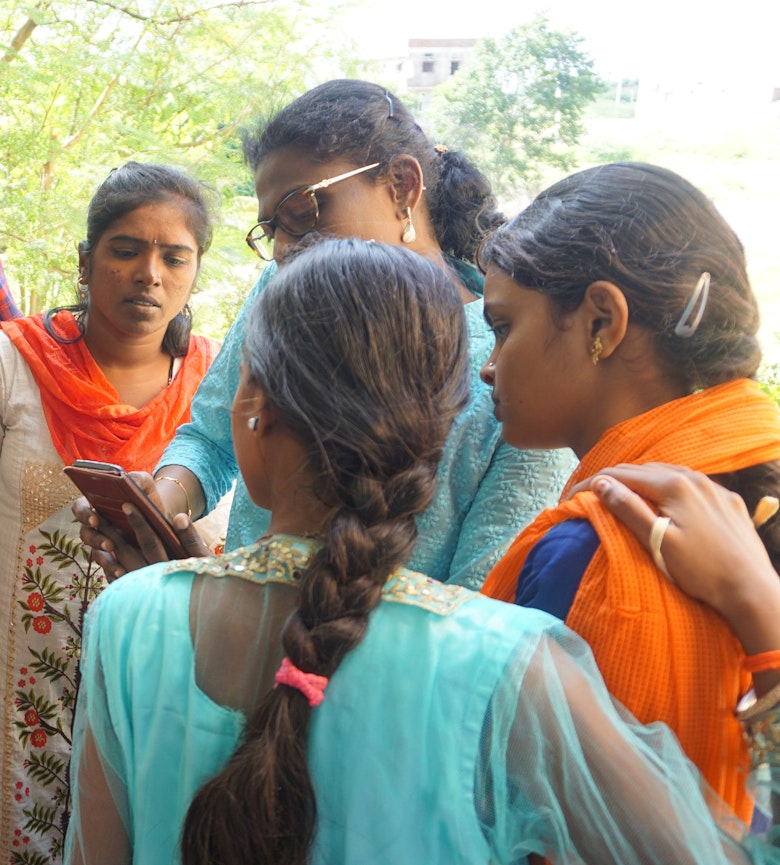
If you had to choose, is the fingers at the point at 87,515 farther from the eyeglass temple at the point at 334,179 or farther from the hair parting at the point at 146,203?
the hair parting at the point at 146,203

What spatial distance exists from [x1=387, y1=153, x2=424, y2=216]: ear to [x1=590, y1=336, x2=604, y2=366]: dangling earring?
1.88ft

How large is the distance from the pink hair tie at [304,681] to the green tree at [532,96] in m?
2.39

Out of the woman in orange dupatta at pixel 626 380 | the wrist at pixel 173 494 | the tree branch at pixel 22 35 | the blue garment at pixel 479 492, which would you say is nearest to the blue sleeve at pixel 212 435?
the wrist at pixel 173 494

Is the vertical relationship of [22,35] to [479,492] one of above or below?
above

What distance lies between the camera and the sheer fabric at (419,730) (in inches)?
35.7

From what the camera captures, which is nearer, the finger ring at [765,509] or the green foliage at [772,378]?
the finger ring at [765,509]

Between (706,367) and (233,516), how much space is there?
3.05 ft

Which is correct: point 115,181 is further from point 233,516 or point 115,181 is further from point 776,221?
point 776,221

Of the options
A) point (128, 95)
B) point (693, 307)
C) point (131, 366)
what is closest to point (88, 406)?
point (131, 366)

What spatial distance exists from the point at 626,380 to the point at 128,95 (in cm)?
392

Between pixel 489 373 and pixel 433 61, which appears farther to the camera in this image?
pixel 433 61

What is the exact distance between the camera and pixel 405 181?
64.7 inches

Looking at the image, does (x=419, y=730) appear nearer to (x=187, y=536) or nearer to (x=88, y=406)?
(x=187, y=536)

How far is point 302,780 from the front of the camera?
0.92 meters
